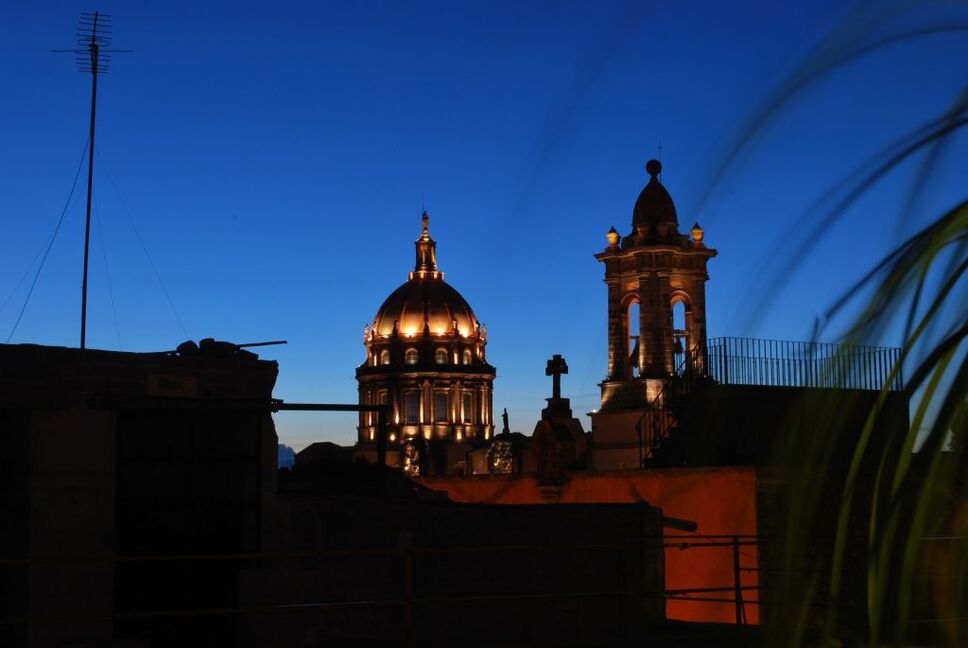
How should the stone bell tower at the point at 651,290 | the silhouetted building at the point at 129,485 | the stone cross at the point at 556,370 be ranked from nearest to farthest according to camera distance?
1. the silhouetted building at the point at 129,485
2. the stone cross at the point at 556,370
3. the stone bell tower at the point at 651,290

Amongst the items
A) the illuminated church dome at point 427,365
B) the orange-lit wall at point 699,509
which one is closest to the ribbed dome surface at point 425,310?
the illuminated church dome at point 427,365

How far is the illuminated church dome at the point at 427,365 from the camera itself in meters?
112

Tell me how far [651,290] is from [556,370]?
799cm

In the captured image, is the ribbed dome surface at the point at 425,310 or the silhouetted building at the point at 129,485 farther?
the ribbed dome surface at the point at 425,310

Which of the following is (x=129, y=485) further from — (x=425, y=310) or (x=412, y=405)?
(x=425, y=310)

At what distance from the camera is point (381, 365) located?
375 feet

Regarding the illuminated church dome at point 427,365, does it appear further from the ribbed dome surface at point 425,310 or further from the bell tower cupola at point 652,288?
the bell tower cupola at point 652,288

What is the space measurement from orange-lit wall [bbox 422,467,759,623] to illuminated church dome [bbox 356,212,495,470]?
87.4 meters

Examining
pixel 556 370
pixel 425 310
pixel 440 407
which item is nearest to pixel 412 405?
pixel 440 407

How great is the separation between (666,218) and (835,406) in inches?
1386

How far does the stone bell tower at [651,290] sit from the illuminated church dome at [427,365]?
70.8 metres

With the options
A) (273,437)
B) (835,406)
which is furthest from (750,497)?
(835,406)

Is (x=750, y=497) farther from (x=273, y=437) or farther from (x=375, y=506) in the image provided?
(x=273, y=437)

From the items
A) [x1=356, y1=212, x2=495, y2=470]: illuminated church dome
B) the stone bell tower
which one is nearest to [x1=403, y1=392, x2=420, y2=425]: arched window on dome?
[x1=356, y1=212, x2=495, y2=470]: illuminated church dome
